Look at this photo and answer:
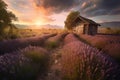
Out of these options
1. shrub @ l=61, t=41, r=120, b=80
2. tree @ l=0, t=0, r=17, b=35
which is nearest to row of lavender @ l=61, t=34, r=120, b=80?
shrub @ l=61, t=41, r=120, b=80

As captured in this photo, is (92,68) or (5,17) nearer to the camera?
(92,68)

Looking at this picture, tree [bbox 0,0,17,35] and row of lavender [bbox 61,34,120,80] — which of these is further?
tree [bbox 0,0,17,35]

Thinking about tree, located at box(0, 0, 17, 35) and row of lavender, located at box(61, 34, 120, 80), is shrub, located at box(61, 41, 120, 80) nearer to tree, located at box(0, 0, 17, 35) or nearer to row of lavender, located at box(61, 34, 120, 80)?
row of lavender, located at box(61, 34, 120, 80)

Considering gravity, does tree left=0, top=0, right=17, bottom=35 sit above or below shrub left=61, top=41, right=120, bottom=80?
above

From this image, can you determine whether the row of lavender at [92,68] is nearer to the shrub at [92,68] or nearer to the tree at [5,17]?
the shrub at [92,68]

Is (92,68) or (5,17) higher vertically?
(5,17)

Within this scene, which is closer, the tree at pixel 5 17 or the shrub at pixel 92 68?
the shrub at pixel 92 68

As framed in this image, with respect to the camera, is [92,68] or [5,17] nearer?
[92,68]

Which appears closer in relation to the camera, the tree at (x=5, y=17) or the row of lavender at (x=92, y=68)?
the row of lavender at (x=92, y=68)

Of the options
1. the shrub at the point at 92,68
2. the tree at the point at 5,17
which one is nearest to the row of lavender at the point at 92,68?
the shrub at the point at 92,68

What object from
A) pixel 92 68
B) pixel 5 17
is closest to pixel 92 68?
pixel 92 68

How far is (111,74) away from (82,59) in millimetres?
667

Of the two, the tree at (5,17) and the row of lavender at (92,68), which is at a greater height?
the tree at (5,17)

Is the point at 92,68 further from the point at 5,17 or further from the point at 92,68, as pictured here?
the point at 5,17
